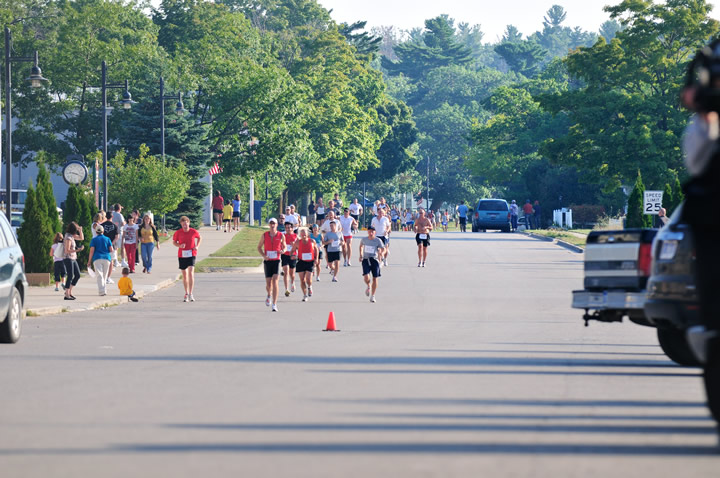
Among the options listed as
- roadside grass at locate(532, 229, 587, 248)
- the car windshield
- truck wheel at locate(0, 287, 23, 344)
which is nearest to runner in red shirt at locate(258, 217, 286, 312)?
truck wheel at locate(0, 287, 23, 344)

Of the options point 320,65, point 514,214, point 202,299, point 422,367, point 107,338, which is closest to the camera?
point 422,367

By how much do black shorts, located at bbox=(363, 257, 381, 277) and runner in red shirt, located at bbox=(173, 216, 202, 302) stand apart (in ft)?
12.0

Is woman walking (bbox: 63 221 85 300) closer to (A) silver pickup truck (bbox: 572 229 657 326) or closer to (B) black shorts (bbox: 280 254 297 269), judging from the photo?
(B) black shorts (bbox: 280 254 297 269)

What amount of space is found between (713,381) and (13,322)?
1111 centimetres

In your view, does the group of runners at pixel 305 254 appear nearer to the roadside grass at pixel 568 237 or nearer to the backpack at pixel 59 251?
the backpack at pixel 59 251

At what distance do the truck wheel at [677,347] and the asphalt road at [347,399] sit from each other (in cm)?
14

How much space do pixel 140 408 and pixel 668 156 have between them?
48548 millimetres

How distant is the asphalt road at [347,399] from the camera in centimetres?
794

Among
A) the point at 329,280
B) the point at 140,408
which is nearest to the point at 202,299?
the point at 329,280

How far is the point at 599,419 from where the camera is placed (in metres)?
9.73

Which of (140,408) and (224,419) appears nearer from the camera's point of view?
(224,419)

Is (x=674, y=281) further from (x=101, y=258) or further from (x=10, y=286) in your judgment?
(x=101, y=258)

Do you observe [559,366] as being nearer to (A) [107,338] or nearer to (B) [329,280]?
Answer: (A) [107,338]

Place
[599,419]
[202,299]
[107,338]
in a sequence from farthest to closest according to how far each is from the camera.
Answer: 1. [202,299]
2. [107,338]
3. [599,419]
